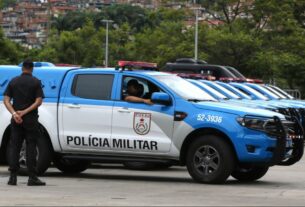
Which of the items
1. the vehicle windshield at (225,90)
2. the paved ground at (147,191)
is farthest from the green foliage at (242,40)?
the paved ground at (147,191)

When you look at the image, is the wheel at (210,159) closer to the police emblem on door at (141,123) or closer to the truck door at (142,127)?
the truck door at (142,127)

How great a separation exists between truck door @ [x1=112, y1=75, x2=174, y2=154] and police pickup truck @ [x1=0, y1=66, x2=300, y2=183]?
2cm

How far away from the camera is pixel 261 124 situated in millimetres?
13438

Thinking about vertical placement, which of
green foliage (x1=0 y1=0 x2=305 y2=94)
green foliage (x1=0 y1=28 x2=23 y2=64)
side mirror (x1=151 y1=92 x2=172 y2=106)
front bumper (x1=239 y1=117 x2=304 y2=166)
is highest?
side mirror (x1=151 y1=92 x2=172 y2=106)

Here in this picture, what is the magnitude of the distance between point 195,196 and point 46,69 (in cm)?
426

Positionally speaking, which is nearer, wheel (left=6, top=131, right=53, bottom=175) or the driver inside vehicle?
the driver inside vehicle

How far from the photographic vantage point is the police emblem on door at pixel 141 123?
13891mm

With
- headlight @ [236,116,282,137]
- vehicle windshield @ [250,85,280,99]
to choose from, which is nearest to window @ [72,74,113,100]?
headlight @ [236,116,282,137]

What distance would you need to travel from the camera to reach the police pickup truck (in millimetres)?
13430

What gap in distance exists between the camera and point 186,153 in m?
13.9

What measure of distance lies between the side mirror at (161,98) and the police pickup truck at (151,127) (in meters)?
0.02

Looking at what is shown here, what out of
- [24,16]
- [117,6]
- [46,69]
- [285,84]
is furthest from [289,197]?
[24,16]

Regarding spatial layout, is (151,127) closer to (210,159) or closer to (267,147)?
(210,159)

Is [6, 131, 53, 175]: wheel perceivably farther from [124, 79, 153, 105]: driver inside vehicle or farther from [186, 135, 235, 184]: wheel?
[186, 135, 235, 184]: wheel
